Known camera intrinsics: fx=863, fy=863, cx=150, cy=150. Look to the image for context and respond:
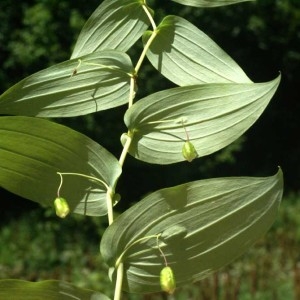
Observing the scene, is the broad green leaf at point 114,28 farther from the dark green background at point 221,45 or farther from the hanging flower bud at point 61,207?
the dark green background at point 221,45

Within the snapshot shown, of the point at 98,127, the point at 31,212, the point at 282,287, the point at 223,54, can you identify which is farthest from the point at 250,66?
the point at 223,54

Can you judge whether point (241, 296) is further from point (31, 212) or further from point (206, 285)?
point (31, 212)

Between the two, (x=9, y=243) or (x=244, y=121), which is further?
(x=9, y=243)

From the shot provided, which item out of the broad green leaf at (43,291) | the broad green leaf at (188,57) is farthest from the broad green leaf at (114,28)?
the broad green leaf at (43,291)

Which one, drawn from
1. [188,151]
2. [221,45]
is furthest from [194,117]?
[221,45]

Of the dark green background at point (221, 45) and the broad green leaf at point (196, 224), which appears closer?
the broad green leaf at point (196, 224)

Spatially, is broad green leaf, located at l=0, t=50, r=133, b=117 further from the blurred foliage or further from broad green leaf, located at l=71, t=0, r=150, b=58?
the blurred foliage

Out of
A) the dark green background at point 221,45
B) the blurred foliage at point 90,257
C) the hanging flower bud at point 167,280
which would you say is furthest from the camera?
the dark green background at point 221,45
